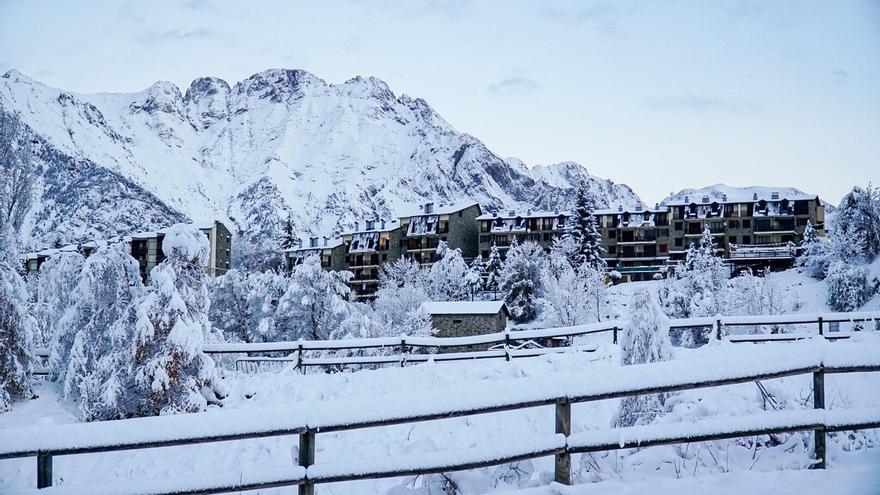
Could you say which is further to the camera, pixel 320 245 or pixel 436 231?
pixel 320 245

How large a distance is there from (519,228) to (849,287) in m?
49.2

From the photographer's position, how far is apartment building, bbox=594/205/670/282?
90500mm

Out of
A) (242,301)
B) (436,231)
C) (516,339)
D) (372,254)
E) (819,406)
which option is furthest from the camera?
(372,254)

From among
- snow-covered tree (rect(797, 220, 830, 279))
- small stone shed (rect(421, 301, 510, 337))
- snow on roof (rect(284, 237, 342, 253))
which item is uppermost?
snow on roof (rect(284, 237, 342, 253))

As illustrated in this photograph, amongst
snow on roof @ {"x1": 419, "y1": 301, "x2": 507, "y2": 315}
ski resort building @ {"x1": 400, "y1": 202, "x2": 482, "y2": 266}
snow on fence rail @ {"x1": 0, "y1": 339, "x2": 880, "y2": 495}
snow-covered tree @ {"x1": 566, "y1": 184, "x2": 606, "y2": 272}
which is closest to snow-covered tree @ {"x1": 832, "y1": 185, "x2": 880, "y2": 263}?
snow-covered tree @ {"x1": 566, "y1": 184, "x2": 606, "y2": 272}

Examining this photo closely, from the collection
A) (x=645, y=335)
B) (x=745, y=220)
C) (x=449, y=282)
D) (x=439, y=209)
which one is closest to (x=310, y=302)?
(x=449, y=282)

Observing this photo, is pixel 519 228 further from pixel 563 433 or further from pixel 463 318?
pixel 563 433

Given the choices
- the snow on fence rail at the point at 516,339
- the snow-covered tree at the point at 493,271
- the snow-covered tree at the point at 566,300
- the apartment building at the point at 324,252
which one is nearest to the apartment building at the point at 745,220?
the snow-covered tree at the point at 493,271

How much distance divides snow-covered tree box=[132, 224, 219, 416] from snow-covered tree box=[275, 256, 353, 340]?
926 inches

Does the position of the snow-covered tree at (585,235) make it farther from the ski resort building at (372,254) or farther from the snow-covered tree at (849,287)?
the ski resort building at (372,254)

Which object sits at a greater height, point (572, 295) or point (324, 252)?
point (324, 252)

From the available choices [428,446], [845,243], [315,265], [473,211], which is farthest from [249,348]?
[473,211]

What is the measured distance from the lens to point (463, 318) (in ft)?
159

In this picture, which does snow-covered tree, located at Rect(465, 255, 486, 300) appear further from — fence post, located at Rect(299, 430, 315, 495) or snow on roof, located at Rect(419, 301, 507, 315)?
fence post, located at Rect(299, 430, 315, 495)
